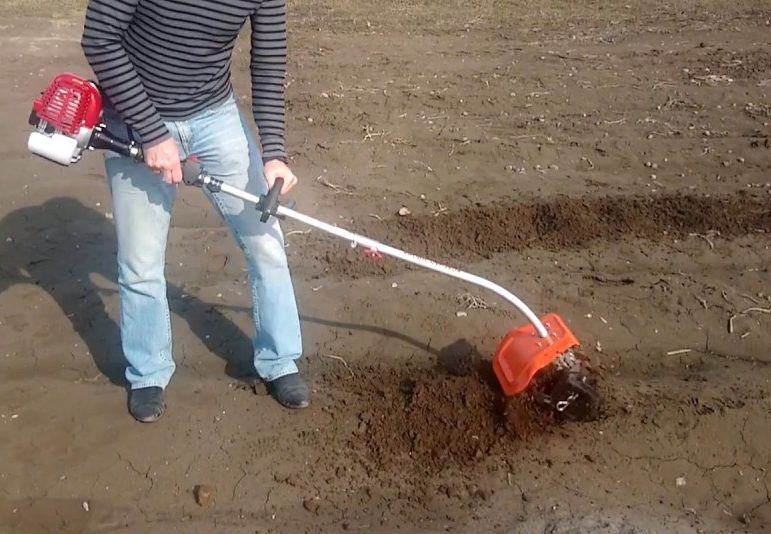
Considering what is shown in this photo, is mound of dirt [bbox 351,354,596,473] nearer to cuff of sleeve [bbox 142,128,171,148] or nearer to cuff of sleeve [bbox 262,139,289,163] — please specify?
cuff of sleeve [bbox 262,139,289,163]

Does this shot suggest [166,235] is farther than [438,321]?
No

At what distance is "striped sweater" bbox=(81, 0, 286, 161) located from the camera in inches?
114

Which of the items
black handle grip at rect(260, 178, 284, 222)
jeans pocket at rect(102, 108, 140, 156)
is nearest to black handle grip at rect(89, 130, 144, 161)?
jeans pocket at rect(102, 108, 140, 156)

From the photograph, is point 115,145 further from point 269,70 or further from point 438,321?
point 438,321

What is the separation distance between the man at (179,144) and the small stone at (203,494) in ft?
1.55

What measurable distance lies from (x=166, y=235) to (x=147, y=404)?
2.61ft

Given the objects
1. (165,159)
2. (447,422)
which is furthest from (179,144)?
(447,422)

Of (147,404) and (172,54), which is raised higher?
(172,54)

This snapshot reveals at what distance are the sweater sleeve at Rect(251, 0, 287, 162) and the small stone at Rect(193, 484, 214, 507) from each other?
1.33 meters

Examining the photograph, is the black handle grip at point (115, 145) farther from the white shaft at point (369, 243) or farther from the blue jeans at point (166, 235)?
the white shaft at point (369, 243)

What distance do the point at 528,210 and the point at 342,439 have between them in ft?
7.63

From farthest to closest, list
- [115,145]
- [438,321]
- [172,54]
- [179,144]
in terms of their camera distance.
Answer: [438,321] → [179,144] → [115,145] → [172,54]

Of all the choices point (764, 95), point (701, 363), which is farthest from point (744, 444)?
point (764, 95)

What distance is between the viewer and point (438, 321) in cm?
443
